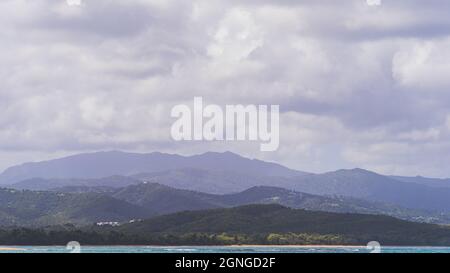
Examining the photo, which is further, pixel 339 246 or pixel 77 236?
pixel 339 246

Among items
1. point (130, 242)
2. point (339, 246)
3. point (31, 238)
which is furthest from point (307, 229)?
point (31, 238)

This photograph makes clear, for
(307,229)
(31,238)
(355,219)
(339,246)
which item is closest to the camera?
(31,238)

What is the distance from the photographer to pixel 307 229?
184 meters

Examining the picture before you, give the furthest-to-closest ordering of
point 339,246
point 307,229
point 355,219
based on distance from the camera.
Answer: point 355,219, point 307,229, point 339,246

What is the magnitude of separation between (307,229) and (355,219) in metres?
19.2
